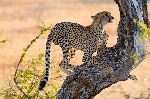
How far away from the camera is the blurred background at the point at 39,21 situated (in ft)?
52.6

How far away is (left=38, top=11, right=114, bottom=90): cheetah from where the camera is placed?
711 cm

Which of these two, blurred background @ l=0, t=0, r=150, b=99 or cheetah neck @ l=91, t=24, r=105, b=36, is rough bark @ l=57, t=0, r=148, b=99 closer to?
cheetah neck @ l=91, t=24, r=105, b=36

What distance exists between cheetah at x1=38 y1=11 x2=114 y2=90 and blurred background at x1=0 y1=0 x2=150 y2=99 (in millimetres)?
6600

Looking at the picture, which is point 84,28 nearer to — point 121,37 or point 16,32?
point 121,37

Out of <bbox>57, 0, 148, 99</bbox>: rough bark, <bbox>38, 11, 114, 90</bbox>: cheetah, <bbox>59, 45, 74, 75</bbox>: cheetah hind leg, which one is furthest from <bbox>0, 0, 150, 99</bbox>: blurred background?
<bbox>57, 0, 148, 99</bbox>: rough bark

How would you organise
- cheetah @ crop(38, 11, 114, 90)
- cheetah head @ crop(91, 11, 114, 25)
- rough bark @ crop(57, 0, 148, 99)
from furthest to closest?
cheetah head @ crop(91, 11, 114, 25) → cheetah @ crop(38, 11, 114, 90) → rough bark @ crop(57, 0, 148, 99)

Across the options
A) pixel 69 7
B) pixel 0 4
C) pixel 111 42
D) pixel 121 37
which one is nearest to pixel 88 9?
pixel 69 7

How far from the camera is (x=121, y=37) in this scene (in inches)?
247

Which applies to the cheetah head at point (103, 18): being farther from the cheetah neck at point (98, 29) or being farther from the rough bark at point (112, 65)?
the rough bark at point (112, 65)

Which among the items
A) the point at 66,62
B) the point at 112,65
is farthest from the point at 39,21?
the point at 112,65

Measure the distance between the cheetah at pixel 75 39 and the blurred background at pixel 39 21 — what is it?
6600 mm

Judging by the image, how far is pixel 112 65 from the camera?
6266mm

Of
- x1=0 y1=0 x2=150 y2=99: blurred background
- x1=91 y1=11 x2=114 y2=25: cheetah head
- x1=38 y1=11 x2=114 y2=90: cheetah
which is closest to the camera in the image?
x1=38 y1=11 x2=114 y2=90: cheetah

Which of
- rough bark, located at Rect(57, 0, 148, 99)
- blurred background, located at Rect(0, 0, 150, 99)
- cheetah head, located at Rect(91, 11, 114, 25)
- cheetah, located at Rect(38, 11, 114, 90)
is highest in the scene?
blurred background, located at Rect(0, 0, 150, 99)
